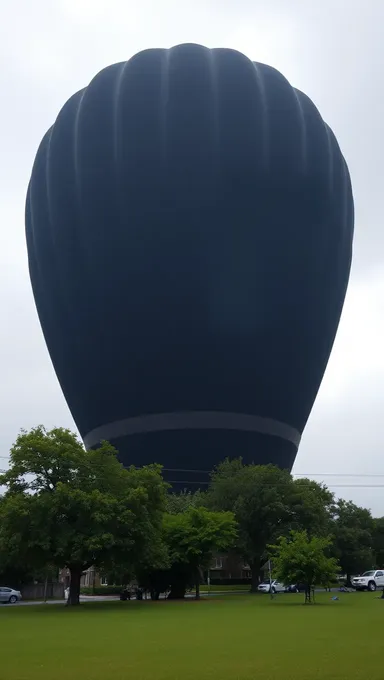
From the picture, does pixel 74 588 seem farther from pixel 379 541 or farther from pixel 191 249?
pixel 379 541

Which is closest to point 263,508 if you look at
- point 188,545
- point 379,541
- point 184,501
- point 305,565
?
point 184,501

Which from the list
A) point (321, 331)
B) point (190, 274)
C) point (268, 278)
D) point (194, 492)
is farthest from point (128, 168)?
point (194, 492)

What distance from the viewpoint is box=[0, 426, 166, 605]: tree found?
24562 millimetres

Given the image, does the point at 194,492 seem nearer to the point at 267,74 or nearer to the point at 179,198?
the point at 179,198

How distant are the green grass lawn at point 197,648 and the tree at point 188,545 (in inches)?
429

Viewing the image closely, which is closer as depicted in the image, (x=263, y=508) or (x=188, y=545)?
(x=188, y=545)

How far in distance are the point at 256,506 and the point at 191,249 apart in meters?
12.6

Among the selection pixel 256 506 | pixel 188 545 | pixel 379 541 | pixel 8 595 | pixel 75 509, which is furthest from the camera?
pixel 379 541

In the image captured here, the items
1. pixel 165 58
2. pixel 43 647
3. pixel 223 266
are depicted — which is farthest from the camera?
pixel 165 58

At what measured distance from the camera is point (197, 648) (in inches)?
445

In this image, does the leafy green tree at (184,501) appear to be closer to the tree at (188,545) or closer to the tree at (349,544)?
the tree at (188,545)

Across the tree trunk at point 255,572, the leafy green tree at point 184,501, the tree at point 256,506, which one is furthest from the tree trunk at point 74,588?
the tree trunk at point 255,572

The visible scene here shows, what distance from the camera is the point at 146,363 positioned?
38625 millimetres

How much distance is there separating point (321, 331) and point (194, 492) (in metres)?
10.9
